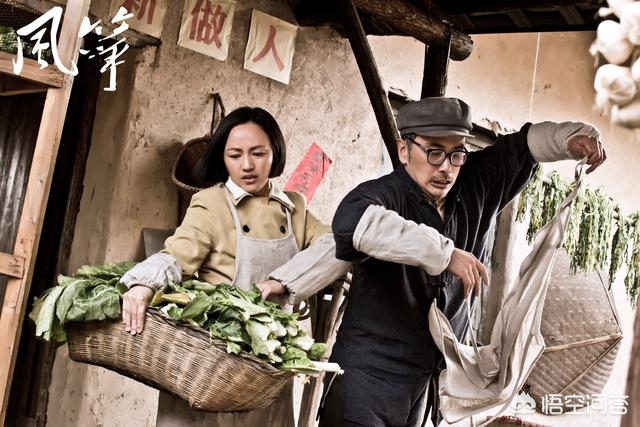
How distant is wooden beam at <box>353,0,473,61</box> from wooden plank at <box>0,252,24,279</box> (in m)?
3.21

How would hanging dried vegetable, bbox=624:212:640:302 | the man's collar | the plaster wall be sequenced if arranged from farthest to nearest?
hanging dried vegetable, bbox=624:212:640:302
the plaster wall
the man's collar

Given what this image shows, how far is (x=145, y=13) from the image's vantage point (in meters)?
6.16

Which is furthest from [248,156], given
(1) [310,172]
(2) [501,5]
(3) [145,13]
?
(2) [501,5]

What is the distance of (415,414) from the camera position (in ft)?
14.3

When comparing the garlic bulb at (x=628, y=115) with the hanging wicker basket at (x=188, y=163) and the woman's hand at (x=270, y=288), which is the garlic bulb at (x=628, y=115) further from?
the hanging wicker basket at (x=188, y=163)

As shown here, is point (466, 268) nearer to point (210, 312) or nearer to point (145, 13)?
point (210, 312)

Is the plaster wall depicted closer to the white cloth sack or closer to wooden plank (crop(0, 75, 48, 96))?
wooden plank (crop(0, 75, 48, 96))

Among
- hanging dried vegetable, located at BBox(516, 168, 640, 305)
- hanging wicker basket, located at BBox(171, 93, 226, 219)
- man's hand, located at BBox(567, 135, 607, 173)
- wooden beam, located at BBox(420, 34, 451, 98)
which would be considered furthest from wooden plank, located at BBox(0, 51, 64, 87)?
hanging dried vegetable, located at BBox(516, 168, 640, 305)

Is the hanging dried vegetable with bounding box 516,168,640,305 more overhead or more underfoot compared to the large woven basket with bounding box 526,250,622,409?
more overhead

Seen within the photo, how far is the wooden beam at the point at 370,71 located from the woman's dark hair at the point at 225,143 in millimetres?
2109

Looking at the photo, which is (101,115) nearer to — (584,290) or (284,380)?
(284,380)

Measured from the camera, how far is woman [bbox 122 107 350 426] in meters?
4.14

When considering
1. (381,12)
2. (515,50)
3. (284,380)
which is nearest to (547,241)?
(284,380)

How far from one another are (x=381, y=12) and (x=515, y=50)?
11.4ft
